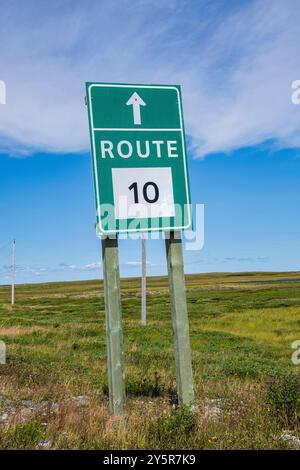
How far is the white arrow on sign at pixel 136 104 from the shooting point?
607 cm

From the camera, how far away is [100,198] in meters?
5.86

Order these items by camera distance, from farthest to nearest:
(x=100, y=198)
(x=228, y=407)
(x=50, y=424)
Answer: (x=228, y=407) < (x=100, y=198) < (x=50, y=424)

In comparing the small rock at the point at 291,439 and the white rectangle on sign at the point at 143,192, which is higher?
the white rectangle on sign at the point at 143,192

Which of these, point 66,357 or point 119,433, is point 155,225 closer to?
point 119,433

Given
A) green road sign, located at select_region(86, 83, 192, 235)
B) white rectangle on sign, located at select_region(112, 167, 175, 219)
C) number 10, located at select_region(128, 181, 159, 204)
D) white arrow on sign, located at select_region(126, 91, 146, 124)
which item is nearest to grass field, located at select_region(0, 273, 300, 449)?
green road sign, located at select_region(86, 83, 192, 235)

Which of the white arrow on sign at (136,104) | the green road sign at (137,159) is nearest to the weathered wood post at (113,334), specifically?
the green road sign at (137,159)

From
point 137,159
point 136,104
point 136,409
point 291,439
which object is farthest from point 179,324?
point 136,104

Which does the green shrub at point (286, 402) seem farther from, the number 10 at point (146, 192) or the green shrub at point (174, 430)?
the number 10 at point (146, 192)

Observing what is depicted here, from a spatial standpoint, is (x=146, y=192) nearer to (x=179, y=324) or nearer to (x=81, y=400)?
(x=179, y=324)

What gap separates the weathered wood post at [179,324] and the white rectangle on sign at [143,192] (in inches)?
16.0

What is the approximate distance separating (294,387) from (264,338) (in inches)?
799

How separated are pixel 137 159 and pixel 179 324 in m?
2.10

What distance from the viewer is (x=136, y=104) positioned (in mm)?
6105
